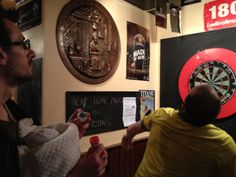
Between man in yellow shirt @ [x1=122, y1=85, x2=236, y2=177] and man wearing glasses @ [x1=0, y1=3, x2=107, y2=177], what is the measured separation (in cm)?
82

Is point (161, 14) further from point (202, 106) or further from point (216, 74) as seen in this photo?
point (202, 106)

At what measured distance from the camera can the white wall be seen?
→ 1764mm

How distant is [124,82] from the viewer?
2396 millimetres

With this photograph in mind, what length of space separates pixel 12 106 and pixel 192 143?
1173 millimetres

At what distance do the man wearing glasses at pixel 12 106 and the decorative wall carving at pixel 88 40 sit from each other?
0.70m

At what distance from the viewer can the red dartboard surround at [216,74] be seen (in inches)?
86.4

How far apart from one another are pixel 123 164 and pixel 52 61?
1266mm

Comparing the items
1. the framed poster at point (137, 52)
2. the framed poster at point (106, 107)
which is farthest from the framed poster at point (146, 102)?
the framed poster at point (137, 52)

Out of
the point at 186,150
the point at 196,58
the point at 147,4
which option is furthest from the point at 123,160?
the point at 147,4

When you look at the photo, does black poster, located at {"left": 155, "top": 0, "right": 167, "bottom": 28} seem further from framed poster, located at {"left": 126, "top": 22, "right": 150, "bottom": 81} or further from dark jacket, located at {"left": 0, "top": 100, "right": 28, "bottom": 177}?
dark jacket, located at {"left": 0, "top": 100, "right": 28, "bottom": 177}

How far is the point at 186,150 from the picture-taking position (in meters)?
1.52

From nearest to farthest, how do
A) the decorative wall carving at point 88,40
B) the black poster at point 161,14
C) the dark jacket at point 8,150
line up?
the dark jacket at point 8,150 < the decorative wall carving at point 88,40 < the black poster at point 161,14

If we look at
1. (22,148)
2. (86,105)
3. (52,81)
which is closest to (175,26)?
(86,105)

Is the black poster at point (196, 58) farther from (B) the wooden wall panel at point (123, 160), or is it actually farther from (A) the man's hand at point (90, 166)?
(A) the man's hand at point (90, 166)
